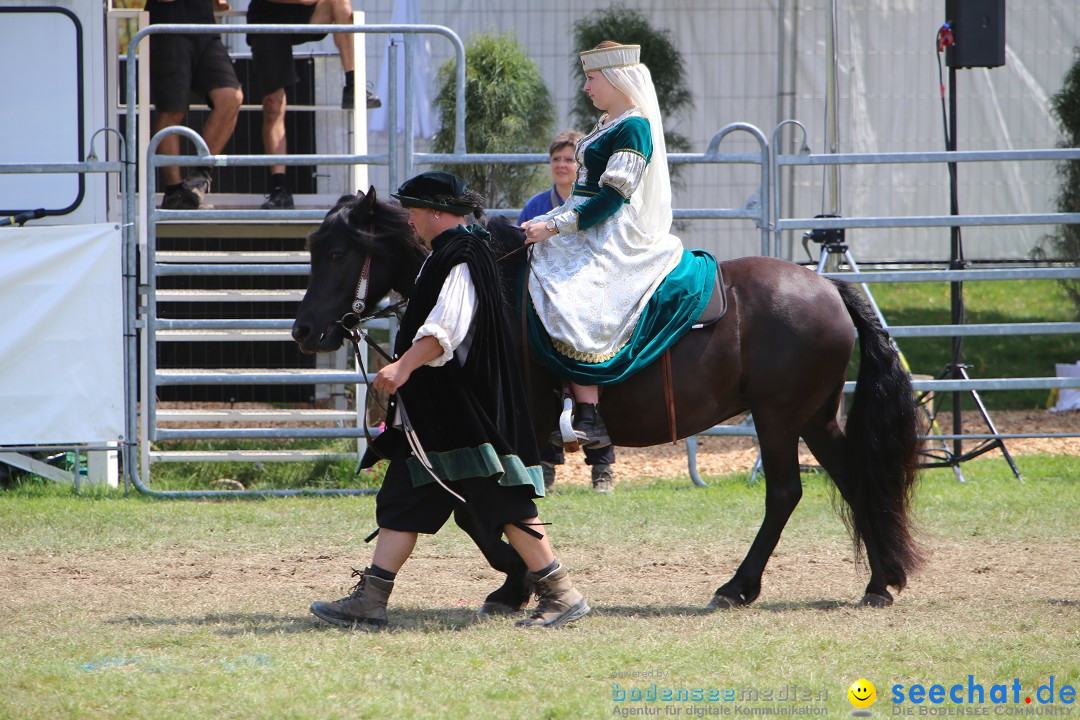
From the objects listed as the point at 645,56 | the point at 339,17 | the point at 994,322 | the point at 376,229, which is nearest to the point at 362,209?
the point at 376,229

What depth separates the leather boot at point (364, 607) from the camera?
442 centimetres

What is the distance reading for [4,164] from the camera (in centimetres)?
765

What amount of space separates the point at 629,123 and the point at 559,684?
85.7 inches

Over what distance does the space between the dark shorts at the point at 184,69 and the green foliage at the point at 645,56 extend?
216 inches

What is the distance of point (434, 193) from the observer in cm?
442

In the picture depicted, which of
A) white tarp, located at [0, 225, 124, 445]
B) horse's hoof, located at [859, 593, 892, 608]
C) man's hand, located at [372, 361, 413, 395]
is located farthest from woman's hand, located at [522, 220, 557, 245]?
white tarp, located at [0, 225, 124, 445]

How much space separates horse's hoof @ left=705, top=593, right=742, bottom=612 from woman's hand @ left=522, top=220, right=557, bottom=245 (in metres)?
1.59

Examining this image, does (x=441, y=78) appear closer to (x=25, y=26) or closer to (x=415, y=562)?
(x=25, y=26)

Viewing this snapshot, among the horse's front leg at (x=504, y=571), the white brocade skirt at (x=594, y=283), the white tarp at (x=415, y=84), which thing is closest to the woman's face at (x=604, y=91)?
the white brocade skirt at (x=594, y=283)

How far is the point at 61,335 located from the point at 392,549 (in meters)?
3.86

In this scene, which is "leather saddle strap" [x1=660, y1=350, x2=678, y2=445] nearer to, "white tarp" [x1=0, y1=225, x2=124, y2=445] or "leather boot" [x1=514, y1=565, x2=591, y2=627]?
"leather boot" [x1=514, y1=565, x2=591, y2=627]

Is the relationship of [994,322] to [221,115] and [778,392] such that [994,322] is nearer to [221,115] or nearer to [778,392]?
[221,115]

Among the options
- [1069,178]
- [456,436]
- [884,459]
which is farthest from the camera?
[1069,178]

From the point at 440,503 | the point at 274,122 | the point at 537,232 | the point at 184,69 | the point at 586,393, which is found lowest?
the point at 440,503
